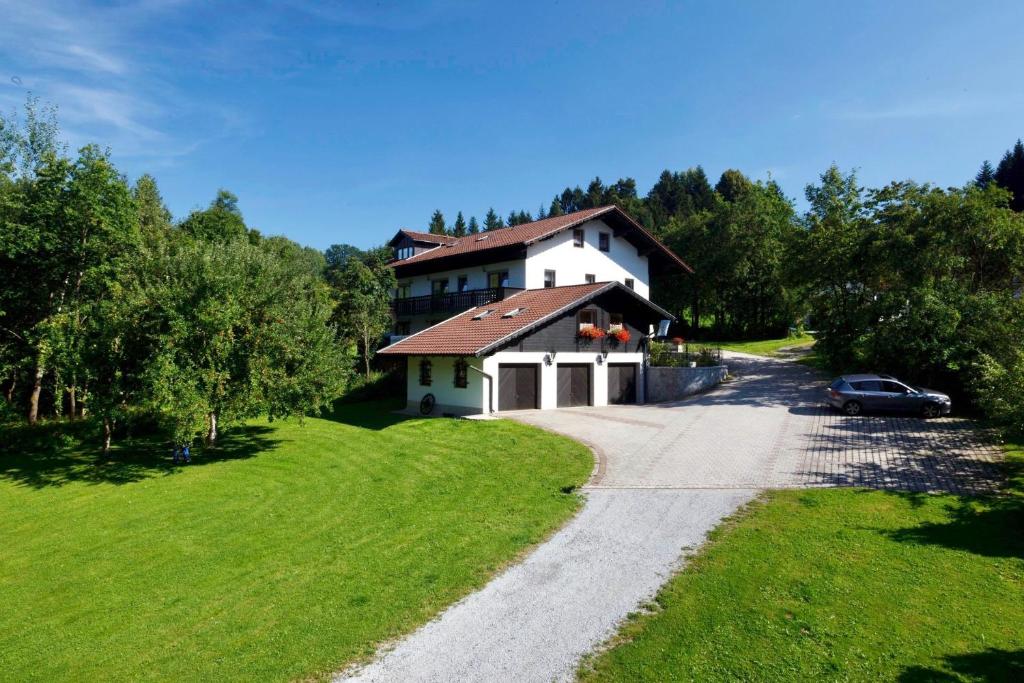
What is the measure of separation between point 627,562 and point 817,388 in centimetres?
2211

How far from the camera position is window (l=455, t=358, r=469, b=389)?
24656 millimetres

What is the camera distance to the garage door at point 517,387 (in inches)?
974

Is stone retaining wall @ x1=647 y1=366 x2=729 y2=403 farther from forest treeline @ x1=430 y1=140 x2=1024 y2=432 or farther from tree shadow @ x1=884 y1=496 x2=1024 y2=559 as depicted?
tree shadow @ x1=884 y1=496 x2=1024 y2=559

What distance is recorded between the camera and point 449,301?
3522 cm

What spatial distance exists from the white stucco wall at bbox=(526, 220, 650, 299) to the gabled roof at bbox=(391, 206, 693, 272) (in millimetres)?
671

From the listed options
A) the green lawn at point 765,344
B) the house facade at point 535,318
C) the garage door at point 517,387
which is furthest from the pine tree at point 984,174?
the garage door at point 517,387

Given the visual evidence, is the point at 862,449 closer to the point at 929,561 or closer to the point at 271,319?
the point at 929,561

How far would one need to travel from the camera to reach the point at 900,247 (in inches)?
995

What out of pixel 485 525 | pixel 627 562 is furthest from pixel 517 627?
pixel 485 525

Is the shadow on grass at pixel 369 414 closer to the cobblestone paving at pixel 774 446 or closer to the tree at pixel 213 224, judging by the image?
the cobblestone paving at pixel 774 446

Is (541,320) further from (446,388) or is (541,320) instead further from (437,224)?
(437,224)

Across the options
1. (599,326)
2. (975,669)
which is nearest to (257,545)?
(975,669)

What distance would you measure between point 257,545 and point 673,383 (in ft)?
72.6

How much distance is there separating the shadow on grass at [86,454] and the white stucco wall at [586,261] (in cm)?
1683
